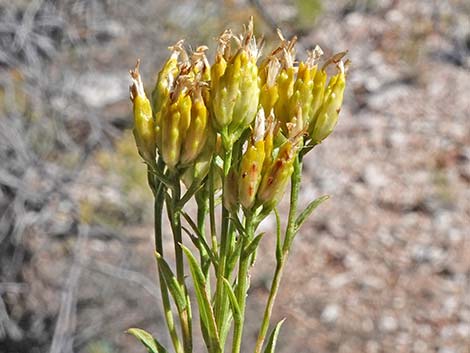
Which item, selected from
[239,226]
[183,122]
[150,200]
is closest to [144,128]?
[183,122]

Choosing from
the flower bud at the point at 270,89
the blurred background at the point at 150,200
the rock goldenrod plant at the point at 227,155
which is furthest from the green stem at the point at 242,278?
the blurred background at the point at 150,200

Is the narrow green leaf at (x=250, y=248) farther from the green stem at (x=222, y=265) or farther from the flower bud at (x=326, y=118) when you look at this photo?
the flower bud at (x=326, y=118)

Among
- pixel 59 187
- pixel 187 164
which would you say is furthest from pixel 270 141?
pixel 59 187

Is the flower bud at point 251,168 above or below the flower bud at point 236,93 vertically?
below

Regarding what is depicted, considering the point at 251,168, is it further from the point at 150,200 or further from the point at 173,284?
the point at 150,200

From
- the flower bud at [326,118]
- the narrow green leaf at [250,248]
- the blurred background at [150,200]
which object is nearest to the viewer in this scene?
the narrow green leaf at [250,248]

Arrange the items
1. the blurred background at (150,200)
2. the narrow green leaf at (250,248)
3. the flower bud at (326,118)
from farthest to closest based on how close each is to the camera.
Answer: the blurred background at (150,200)
the flower bud at (326,118)
the narrow green leaf at (250,248)

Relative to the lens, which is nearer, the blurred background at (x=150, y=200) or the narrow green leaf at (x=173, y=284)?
the narrow green leaf at (x=173, y=284)

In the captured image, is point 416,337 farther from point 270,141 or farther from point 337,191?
point 270,141
